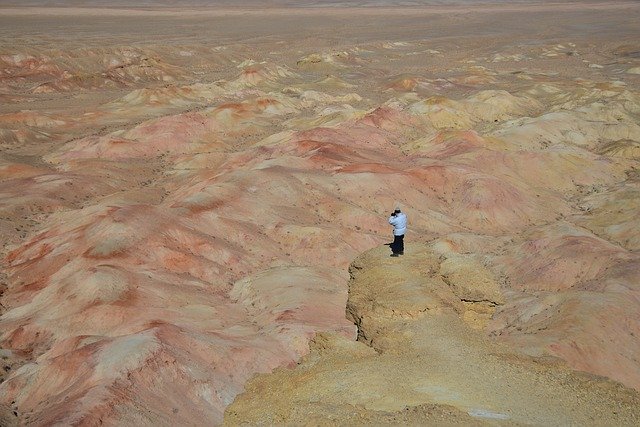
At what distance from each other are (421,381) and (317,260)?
11948 millimetres

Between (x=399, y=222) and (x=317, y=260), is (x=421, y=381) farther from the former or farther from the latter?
(x=317, y=260)

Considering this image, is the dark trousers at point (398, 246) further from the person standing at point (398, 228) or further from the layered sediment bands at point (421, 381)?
the layered sediment bands at point (421, 381)

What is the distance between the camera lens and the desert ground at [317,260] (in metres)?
14.4

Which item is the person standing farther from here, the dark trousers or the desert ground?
the desert ground

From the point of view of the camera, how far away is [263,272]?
24.3 m

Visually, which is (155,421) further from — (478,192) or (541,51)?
(541,51)

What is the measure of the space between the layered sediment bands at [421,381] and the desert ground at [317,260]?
66 mm

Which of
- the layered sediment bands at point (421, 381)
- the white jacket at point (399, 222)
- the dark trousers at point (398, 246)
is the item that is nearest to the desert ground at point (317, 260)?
the layered sediment bands at point (421, 381)

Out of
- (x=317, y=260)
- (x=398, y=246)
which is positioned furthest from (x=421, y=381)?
(x=317, y=260)

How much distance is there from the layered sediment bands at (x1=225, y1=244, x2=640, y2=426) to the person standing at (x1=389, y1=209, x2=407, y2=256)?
5.87 ft

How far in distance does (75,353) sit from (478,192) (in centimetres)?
2420

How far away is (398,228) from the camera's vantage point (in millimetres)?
20500

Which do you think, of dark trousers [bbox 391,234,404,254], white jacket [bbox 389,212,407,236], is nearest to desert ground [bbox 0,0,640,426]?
dark trousers [bbox 391,234,404,254]

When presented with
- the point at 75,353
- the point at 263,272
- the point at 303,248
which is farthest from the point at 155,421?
the point at 303,248
